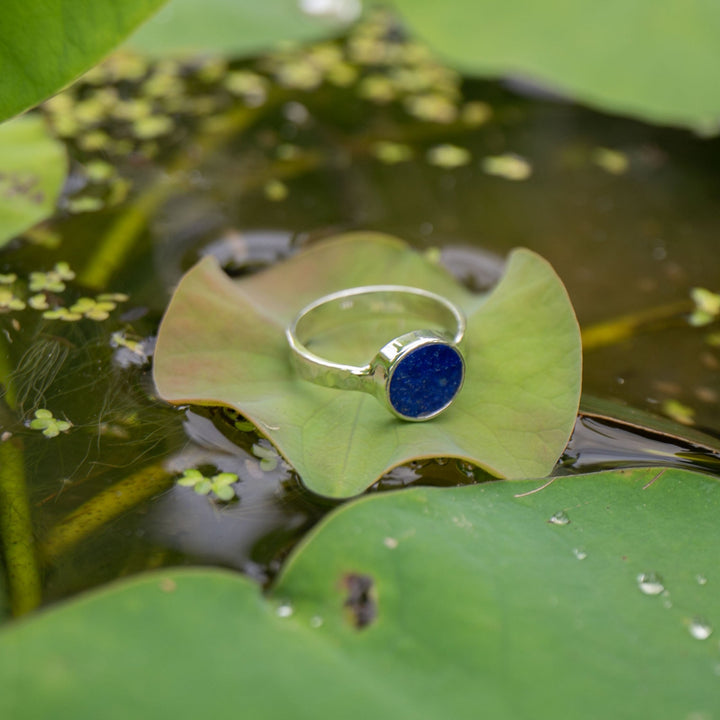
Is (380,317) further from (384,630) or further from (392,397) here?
(384,630)

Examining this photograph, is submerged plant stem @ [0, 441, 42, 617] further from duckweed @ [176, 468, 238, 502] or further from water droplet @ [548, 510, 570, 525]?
water droplet @ [548, 510, 570, 525]

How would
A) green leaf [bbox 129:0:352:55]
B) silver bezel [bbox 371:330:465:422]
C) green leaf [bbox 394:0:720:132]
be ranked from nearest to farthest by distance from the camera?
silver bezel [bbox 371:330:465:422] < green leaf [bbox 394:0:720:132] < green leaf [bbox 129:0:352:55]

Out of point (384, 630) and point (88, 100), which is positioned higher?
point (88, 100)

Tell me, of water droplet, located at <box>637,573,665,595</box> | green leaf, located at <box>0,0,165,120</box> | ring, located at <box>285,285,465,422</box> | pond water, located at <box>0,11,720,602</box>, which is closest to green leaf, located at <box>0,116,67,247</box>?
pond water, located at <box>0,11,720,602</box>

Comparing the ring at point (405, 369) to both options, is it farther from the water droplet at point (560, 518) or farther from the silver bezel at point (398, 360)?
the water droplet at point (560, 518)

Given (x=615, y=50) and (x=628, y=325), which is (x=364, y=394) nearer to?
(x=628, y=325)

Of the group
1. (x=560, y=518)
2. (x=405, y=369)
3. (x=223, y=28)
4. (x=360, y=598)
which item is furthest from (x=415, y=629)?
(x=223, y=28)

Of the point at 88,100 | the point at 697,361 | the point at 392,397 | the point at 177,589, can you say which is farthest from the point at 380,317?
the point at 88,100
